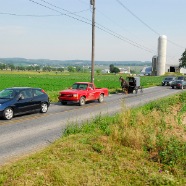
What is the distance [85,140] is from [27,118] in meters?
6.79

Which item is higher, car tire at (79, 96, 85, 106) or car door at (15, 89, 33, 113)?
car door at (15, 89, 33, 113)

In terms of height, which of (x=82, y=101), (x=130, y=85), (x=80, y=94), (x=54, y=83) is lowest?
(x=54, y=83)

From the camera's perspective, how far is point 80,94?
20.6 metres

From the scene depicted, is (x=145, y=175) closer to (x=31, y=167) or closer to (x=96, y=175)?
(x=96, y=175)

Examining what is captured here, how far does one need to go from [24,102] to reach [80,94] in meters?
5.88

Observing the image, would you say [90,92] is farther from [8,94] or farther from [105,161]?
[105,161]

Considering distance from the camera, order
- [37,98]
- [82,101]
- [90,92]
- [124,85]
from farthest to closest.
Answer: [124,85], [90,92], [82,101], [37,98]

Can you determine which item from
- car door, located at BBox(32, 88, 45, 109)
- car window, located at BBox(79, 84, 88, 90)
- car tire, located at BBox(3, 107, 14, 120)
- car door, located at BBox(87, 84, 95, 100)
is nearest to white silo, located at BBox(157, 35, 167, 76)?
car door, located at BBox(87, 84, 95, 100)

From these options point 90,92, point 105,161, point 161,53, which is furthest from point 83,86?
point 161,53

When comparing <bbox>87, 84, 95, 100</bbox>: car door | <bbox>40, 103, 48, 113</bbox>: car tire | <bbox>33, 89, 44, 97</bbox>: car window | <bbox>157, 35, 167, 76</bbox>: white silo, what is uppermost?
<bbox>157, 35, 167, 76</bbox>: white silo

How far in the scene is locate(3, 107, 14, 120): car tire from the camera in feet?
46.9

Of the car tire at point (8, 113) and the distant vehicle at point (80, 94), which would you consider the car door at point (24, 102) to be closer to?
the car tire at point (8, 113)

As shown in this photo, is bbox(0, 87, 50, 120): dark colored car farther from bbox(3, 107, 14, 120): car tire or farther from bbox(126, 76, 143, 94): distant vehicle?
bbox(126, 76, 143, 94): distant vehicle

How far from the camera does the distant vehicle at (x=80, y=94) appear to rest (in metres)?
20.4
